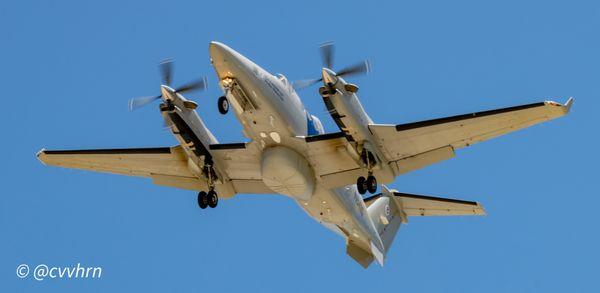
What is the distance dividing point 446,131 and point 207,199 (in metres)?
7.26

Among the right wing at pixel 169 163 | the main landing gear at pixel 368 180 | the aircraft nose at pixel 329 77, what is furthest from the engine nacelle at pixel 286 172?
the aircraft nose at pixel 329 77

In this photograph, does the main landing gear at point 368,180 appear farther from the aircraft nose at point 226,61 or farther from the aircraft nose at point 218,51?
the aircraft nose at point 218,51

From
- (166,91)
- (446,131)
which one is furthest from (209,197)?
(446,131)

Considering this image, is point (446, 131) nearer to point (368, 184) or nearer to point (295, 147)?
point (368, 184)

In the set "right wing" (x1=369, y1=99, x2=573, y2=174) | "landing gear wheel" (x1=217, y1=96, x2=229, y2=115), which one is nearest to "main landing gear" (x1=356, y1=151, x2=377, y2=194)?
"right wing" (x1=369, y1=99, x2=573, y2=174)

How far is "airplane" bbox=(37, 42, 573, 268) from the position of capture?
25.1 m

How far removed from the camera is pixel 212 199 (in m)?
28.0

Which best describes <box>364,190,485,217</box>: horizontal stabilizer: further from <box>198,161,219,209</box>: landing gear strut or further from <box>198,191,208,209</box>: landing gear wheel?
<box>198,191,208,209</box>: landing gear wheel

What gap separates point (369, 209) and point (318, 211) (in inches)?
124

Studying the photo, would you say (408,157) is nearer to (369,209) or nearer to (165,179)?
(369,209)

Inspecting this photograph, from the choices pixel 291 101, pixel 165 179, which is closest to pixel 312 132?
pixel 291 101

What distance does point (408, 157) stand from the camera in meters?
26.8

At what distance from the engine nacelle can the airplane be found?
0.03 meters

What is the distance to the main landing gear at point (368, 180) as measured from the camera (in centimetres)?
2602
